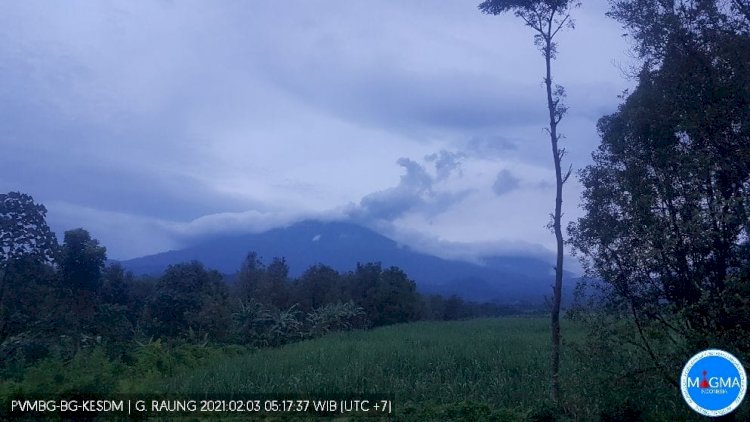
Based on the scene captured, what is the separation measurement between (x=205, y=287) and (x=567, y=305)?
73.2ft

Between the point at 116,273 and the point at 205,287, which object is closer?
the point at 205,287

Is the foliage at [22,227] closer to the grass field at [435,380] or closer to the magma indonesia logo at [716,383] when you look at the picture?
the grass field at [435,380]

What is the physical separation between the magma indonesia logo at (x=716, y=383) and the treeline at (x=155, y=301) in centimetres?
1338

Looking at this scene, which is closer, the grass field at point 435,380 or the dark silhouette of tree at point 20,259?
the grass field at point 435,380

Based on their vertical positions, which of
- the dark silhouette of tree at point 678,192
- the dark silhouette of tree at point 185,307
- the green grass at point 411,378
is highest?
the dark silhouette of tree at point 678,192

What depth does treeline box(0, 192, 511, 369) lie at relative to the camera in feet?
46.7

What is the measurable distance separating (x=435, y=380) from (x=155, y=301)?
18431mm

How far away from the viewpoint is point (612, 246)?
9812 mm

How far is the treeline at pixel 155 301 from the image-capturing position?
46.7ft

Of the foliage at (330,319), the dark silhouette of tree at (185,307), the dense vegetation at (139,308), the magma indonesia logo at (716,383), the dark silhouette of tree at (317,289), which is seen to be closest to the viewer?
the magma indonesia logo at (716,383)

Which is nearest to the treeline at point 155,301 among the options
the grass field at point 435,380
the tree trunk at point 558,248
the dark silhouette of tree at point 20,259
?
the dark silhouette of tree at point 20,259

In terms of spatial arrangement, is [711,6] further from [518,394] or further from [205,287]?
[205,287]

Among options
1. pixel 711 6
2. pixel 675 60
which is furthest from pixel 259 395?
pixel 711 6

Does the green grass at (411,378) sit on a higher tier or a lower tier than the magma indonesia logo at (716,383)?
lower
